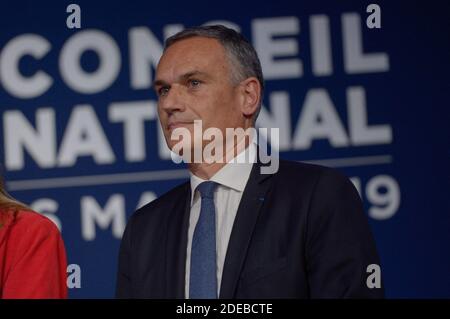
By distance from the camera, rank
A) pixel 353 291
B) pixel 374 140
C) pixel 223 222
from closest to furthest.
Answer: pixel 353 291 → pixel 223 222 → pixel 374 140

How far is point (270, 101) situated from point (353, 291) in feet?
3.98

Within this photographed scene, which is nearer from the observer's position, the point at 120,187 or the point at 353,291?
the point at 353,291

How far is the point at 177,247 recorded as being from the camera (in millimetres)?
2014

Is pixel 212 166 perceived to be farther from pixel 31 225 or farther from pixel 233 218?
pixel 31 225

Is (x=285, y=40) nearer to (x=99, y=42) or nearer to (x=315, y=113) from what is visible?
(x=315, y=113)

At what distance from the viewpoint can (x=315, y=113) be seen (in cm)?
294

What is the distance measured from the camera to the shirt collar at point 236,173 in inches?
81.0

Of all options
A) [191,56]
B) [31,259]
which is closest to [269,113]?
[191,56]

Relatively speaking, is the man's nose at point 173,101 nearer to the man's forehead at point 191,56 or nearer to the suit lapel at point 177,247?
the man's forehead at point 191,56

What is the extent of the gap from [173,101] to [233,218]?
0.31m

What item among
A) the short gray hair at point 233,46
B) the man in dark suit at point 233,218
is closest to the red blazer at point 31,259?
the man in dark suit at point 233,218

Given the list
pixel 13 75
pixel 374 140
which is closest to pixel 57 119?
pixel 13 75

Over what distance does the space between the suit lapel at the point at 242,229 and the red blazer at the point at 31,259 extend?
356 mm

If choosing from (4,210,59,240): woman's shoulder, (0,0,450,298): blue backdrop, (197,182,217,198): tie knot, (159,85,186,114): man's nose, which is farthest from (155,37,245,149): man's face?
(0,0,450,298): blue backdrop
